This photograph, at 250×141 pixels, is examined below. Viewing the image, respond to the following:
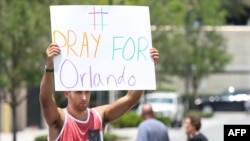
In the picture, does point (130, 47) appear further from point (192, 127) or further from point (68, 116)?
point (192, 127)

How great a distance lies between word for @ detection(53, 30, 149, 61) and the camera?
737 centimetres

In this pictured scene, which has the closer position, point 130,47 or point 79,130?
point 79,130

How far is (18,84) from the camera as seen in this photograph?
25156mm

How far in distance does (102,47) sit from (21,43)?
17340 millimetres

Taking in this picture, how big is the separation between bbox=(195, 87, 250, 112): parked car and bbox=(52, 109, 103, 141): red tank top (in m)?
48.4

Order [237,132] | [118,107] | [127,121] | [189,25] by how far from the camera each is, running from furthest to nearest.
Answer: [189,25] → [127,121] → [118,107] → [237,132]

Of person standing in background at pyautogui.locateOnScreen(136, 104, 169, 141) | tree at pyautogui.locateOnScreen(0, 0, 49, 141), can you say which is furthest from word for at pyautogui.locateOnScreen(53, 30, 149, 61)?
tree at pyautogui.locateOnScreen(0, 0, 49, 141)

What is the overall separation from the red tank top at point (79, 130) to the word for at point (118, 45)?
537 millimetres

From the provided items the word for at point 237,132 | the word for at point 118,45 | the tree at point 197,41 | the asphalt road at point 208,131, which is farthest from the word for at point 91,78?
the tree at point 197,41

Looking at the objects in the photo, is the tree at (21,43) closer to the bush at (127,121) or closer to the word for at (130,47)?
the bush at (127,121)

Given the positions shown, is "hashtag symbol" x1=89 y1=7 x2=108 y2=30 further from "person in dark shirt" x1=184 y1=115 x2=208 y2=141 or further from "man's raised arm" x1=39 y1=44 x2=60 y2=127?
"person in dark shirt" x1=184 y1=115 x2=208 y2=141

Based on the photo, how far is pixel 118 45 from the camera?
299 inches

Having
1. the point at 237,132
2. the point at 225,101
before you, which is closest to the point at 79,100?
the point at 237,132

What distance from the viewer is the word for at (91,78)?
724cm
